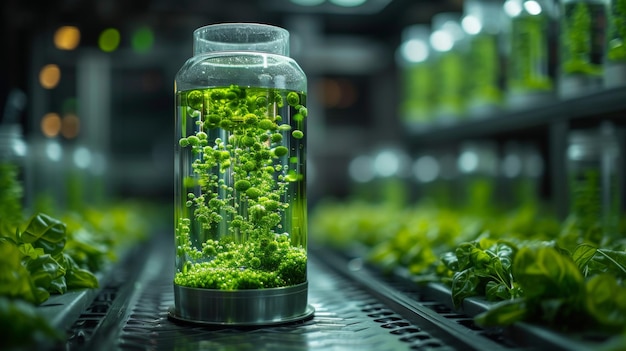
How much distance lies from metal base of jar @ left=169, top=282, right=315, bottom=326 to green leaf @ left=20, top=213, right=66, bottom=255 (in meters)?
0.25

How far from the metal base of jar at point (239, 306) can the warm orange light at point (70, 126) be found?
7.76ft

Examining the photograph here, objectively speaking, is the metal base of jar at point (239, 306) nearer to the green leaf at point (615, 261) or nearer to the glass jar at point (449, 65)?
the green leaf at point (615, 261)

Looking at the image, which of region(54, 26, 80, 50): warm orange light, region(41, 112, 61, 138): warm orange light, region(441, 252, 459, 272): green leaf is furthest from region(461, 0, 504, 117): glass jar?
region(41, 112, 61, 138): warm orange light

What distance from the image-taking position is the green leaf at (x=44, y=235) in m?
1.09

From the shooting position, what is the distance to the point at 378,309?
1.35 meters

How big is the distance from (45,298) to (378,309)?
2.31 feet

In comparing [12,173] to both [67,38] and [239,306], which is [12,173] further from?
[67,38]

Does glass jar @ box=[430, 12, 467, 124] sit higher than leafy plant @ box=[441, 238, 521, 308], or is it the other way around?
glass jar @ box=[430, 12, 467, 124]

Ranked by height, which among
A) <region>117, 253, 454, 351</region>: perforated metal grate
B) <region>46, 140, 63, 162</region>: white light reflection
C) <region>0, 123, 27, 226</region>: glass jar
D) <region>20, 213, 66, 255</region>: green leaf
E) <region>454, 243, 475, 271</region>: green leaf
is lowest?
<region>117, 253, 454, 351</region>: perforated metal grate

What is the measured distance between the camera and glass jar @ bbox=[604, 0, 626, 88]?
1.34 metres

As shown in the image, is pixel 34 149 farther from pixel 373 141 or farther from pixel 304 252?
pixel 373 141

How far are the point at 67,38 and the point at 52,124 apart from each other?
0.58 m

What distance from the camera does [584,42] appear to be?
1.53 m

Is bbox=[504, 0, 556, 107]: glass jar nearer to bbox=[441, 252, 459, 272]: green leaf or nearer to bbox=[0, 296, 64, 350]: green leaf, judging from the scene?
bbox=[441, 252, 459, 272]: green leaf
